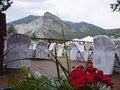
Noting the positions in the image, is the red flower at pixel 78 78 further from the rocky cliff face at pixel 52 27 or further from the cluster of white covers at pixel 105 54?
the cluster of white covers at pixel 105 54

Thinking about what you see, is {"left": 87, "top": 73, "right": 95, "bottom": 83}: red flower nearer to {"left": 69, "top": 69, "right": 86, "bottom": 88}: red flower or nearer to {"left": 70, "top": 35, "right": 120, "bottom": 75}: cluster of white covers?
{"left": 69, "top": 69, "right": 86, "bottom": 88}: red flower

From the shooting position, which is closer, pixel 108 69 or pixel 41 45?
pixel 108 69

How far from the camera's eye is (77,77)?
1081mm

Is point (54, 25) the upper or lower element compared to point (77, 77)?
upper

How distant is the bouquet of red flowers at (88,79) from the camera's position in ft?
3.51

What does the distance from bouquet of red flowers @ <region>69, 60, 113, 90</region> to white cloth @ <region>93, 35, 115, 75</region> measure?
5382 mm

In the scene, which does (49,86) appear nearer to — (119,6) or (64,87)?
(64,87)

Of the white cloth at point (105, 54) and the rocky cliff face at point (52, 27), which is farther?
the white cloth at point (105, 54)

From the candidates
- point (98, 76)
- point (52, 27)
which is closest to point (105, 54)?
point (52, 27)

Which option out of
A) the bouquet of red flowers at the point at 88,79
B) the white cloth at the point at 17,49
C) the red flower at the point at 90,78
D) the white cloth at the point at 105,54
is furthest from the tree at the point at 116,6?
the red flower at the point at 90,78

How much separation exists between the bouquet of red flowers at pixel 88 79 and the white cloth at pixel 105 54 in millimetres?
5382

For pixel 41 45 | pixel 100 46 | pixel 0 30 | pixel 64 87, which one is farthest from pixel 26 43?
pixel 64 87

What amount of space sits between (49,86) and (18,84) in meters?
0.18

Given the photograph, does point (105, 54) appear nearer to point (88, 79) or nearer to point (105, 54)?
point (105, 54)
